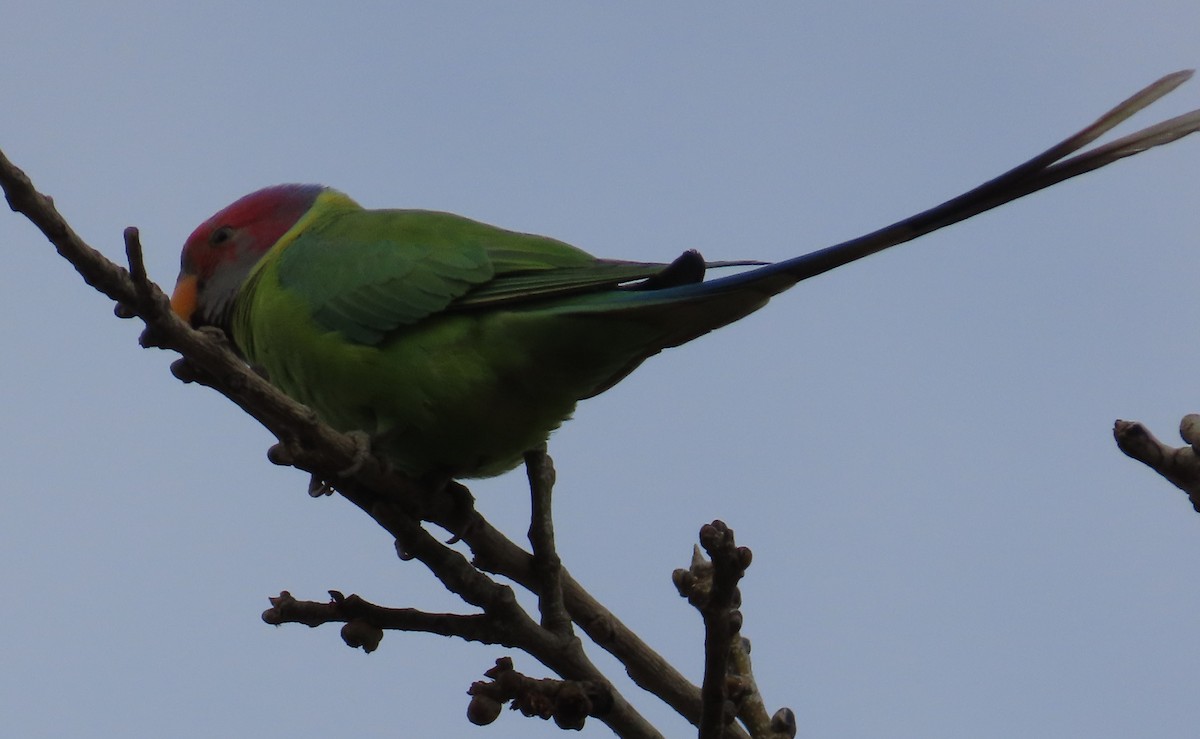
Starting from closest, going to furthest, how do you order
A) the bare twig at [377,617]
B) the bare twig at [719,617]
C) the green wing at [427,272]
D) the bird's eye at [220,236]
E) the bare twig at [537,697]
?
the bare twig at [719,617] → the bare twig at [537,697] → the bare twig at [377,617] → the green wing at [427,272] → the bird's eye at [220,236]

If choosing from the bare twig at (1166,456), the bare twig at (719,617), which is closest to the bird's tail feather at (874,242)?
the bare twig at (1166,456)

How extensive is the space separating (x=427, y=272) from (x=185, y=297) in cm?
132

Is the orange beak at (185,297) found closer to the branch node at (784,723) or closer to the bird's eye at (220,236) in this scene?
the bird's eye at (220,236)

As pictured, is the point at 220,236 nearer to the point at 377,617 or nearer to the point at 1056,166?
the point at 377,617

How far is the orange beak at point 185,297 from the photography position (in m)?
4.49

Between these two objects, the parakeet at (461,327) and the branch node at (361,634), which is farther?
the parakeet at (461,327)

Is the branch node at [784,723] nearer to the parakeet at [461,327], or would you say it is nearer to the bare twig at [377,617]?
the bare twig at [377,617]

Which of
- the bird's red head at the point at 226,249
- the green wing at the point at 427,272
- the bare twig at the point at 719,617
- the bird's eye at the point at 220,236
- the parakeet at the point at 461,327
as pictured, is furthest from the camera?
the bird's eye at the point at 220,236

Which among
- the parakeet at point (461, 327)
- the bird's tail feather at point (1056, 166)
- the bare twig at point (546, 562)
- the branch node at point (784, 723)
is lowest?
the branch node at point (784, 723)

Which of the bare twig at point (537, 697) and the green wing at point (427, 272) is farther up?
the green wing at point (427, 272)

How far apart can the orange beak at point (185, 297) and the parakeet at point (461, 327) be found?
515 mm

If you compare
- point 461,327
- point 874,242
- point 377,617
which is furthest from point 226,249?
point 874,242

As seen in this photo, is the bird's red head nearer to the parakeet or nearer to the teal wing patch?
the parakeet

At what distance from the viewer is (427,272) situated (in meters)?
3.67
